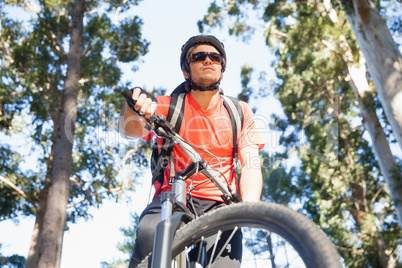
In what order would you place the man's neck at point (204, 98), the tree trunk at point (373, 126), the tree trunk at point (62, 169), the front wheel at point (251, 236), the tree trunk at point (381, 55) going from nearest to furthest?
the front wheel at point (251, 236) < the man's neck at point (204, 98) < the tree trunk at point (381, 55) < the tree trunk at point (62, 169) < the tree trunk at point (373, 126)

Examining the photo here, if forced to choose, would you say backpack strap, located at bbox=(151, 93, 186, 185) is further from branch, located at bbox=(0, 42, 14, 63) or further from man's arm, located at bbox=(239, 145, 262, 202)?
branch, located at bbox=(0, 42, 14, 63)

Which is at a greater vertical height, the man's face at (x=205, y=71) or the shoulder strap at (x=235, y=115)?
the man's face at (x=205, y=71)

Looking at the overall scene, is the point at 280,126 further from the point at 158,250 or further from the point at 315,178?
the point at 158,250

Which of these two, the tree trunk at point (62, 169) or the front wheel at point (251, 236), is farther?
the tree trunk at point (62, 169)

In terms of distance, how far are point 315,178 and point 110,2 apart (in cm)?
973

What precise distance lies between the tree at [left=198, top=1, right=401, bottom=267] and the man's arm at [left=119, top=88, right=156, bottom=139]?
1102 cm

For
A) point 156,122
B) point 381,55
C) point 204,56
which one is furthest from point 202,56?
point 381,55

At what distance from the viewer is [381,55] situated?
7.92 meters

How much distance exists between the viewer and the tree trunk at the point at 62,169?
25.2 feet

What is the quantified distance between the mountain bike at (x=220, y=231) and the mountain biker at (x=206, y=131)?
0.21 metres

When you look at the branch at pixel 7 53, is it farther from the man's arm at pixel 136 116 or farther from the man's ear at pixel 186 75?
the man's arm at pixel 136 116

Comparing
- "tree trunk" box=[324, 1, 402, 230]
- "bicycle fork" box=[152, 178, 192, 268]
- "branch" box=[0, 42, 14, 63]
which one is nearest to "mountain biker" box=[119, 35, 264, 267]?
"bicycle fork" box=[152, 178, 192, 268]

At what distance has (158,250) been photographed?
1.72m

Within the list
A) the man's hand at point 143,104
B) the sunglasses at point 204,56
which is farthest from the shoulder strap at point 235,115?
the man's hand at point 143,104
